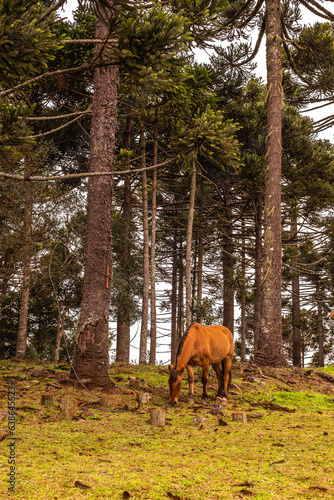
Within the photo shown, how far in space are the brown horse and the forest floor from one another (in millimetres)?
369

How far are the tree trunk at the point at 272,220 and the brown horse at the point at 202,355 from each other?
14.5 ft

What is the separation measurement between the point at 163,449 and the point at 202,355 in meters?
3.17

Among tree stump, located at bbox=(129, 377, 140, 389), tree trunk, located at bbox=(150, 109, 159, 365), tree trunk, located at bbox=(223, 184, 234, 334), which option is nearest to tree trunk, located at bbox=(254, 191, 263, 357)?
tree trunk, located at bbox=(223, 184, 234, 334)

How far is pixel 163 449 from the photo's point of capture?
467 cm

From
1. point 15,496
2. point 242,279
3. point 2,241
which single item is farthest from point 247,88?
point 15,496

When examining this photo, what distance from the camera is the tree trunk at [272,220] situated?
42.8 ft

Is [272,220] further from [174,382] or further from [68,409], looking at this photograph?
[68,409]

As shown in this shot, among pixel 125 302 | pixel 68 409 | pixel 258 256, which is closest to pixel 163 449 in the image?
pixel 68 409

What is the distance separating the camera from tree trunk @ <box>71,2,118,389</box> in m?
8.50

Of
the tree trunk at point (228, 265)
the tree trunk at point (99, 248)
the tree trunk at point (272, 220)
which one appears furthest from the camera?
the tree trunk at point (228, 265)

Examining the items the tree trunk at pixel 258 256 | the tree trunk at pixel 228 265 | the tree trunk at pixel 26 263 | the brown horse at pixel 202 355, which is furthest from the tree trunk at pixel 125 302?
the brown horse at pixel 202 355

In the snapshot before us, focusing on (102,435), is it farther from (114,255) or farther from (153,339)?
(114,255)

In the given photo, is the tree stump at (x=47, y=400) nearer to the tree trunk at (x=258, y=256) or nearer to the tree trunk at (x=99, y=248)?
the tree trunk at (x=99, y=248)

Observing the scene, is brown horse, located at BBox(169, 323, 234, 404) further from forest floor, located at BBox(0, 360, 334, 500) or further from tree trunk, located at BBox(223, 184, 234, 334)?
tree trunk, located at BBox(223, 184, 234, 334)
